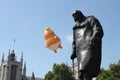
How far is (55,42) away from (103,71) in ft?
97.0

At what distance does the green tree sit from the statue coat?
67.2 meters

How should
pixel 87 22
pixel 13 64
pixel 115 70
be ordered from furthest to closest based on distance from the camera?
pixel 13 64
pixel 115 70
pixel 87 22

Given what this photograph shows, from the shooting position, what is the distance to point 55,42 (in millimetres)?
32531

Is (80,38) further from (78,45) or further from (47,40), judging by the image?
(47,40)

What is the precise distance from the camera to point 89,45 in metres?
10.8

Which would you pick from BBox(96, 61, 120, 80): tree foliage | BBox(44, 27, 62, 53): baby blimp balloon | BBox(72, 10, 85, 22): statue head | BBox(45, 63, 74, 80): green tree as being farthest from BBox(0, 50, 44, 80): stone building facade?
BBox(72, 10, 85, 22): statue head

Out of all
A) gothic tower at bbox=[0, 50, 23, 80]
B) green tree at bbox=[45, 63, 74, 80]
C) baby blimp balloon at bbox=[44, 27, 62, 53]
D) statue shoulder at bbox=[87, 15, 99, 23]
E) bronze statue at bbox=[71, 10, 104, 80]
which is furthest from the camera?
gothic tower at bbox=[0, 50, 23, 80]

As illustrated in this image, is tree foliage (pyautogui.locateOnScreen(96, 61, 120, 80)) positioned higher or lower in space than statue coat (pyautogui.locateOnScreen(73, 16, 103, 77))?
higher

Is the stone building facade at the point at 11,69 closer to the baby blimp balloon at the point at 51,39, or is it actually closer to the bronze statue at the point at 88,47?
the baby blimp balloon at the point at 51,39

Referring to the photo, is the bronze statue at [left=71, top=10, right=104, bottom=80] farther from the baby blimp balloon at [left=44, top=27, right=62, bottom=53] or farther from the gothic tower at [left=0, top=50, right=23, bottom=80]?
the gothic tower at [left=0, top=50, right=23, bottom=80]

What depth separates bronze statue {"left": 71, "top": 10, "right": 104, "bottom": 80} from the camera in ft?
34.8

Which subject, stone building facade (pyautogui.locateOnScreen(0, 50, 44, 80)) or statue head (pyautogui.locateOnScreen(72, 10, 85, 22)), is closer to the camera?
statue head (pyautogui.locateOnScreen(72, 10, 85, 22))

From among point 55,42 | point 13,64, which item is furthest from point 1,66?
point 55,42

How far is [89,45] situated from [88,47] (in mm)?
71
